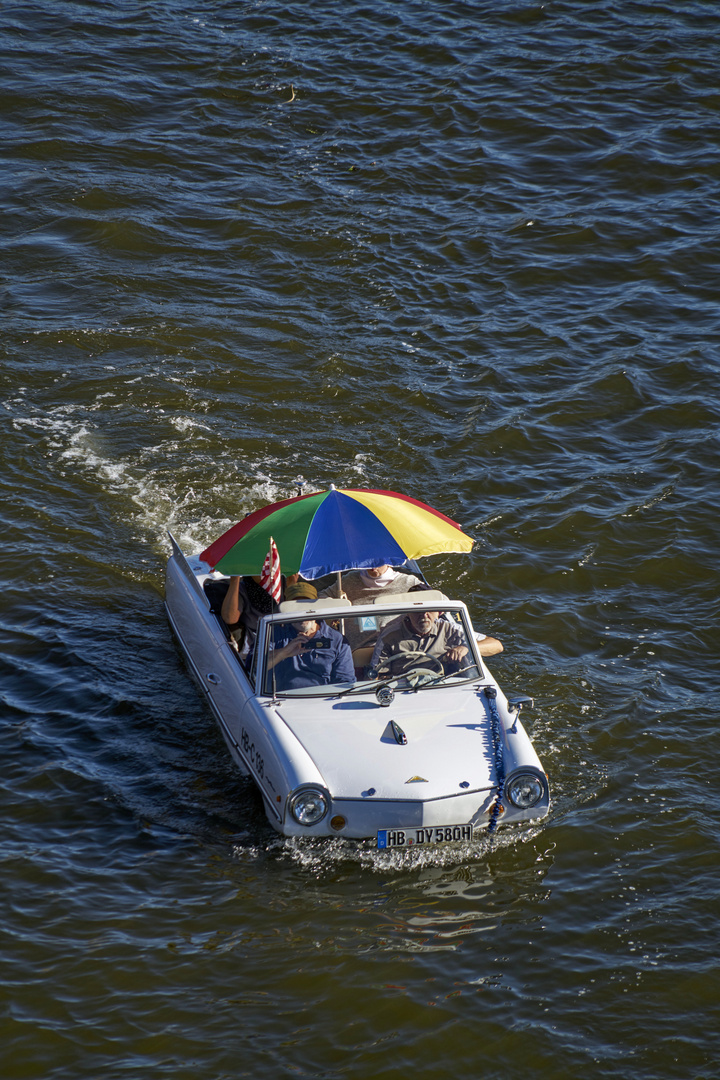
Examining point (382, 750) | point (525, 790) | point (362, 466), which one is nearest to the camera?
point (525, 790)

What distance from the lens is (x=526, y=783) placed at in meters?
7.67

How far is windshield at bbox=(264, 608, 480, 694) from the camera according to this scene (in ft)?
27.9

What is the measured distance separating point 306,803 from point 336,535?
218cm

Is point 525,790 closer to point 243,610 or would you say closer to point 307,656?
point 307,656

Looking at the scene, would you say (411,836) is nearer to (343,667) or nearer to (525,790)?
(525,790)

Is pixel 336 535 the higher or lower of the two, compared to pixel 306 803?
higher

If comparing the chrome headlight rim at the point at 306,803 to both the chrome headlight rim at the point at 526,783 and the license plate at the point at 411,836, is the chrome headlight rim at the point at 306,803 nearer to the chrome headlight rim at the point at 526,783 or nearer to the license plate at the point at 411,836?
the license plate at the point at 411,836

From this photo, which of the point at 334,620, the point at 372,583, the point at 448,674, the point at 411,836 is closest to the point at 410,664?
the point at 448,674

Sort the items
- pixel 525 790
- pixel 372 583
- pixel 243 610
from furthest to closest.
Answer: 1. pixel 372 583
2. pixel 243 610
3. pixel 525 790

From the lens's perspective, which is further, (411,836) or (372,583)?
(372,583)

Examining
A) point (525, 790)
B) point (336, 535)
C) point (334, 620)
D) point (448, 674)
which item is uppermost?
point (336, 535)

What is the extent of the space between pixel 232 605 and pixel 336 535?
1.29 meters

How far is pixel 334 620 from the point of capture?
8.84 m

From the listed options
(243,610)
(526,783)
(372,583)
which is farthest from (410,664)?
(243,610)
